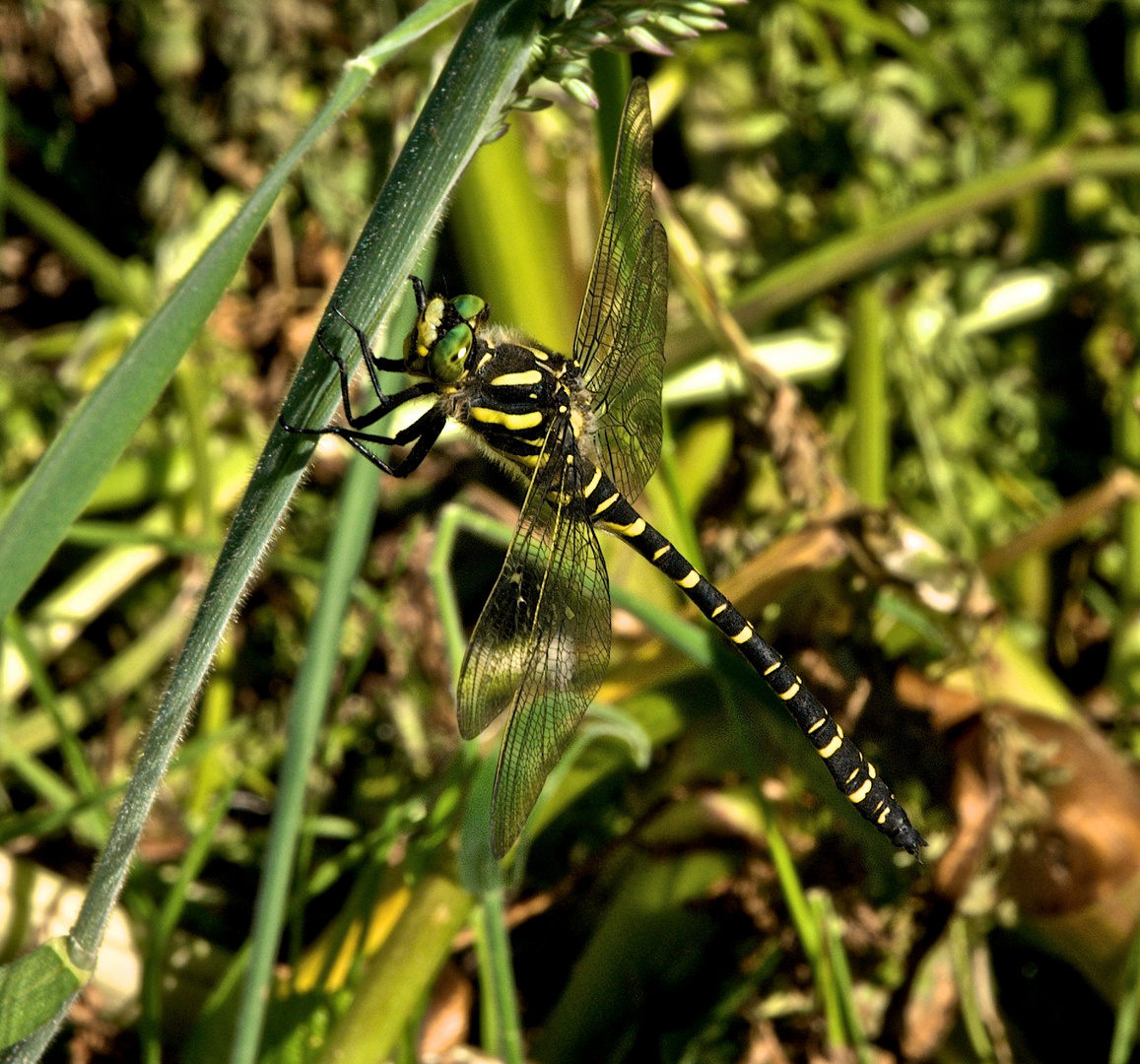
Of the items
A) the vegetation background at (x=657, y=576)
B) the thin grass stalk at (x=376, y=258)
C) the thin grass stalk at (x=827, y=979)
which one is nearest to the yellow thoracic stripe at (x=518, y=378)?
the vegetation background at (x=657, y=576)

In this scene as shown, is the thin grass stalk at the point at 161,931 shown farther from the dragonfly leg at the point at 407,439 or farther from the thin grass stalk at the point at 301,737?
the dragonfly leg at the point at 407,439

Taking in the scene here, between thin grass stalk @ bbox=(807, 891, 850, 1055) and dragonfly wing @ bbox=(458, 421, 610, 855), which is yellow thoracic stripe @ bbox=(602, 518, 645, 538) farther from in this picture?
thin grass stalk @ bbox=(807, 891, 850, 1055)

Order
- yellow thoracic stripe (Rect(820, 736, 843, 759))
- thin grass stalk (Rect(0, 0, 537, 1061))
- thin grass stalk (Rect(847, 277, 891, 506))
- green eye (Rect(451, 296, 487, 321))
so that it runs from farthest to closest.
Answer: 1. thin grass stalk (Rect(847, 277, 891, 506))
2. yellow thoracic stripe (Rect(820, 736, 843, 759))
3. green eye (Rect(451, 296, 487, 321))
4. thin grass stalk (Rect(0, 0, 537, 1061))

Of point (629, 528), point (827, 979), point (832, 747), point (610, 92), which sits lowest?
point (827, 979)

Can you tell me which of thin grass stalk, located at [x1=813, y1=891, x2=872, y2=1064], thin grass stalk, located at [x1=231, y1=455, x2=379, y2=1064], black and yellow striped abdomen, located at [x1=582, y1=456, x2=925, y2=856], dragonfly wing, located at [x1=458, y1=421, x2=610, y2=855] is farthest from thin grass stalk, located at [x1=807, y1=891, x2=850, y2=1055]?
thin grass stalk, located at [x1=231, y1=455, x2=379, y2=1064]

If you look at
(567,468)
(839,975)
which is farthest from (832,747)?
(567,468)

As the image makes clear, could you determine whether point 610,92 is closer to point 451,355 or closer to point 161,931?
point 451,355

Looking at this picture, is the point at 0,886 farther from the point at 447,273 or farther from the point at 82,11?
the point at 82,11
